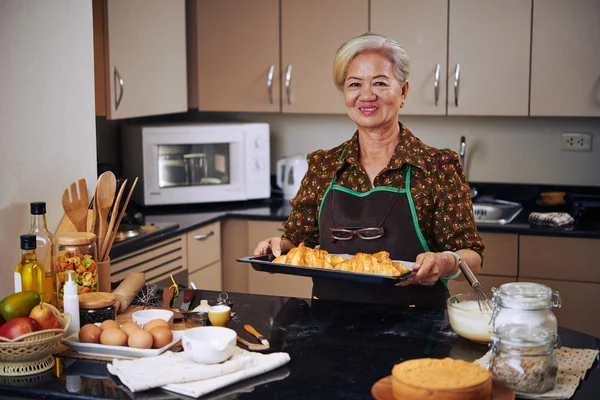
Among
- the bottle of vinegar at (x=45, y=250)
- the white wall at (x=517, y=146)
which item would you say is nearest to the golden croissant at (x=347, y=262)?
the bottle of vinegar at (x=45, y=250)

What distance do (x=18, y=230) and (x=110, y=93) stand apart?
1438mm

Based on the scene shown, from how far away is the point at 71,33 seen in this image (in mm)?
2387

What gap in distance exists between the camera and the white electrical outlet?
4.12 metres

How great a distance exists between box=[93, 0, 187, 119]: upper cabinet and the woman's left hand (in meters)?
1.83

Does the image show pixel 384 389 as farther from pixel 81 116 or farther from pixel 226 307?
pixel 81 116

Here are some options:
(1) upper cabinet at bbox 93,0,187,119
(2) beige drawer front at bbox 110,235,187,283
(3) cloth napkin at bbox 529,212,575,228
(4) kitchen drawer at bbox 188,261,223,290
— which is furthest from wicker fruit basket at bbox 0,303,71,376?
(3) cloth napkin at bbox 529,212,575,228

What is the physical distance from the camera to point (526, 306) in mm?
1676

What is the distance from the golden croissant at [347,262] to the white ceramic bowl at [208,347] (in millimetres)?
519

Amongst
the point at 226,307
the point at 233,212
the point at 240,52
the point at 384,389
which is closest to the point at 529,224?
the point at 233,212

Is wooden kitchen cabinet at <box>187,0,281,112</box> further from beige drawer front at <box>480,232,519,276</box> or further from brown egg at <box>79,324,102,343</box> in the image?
brown egg at <box>79,324,102,343</box>

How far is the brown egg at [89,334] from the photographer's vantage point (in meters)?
1.84

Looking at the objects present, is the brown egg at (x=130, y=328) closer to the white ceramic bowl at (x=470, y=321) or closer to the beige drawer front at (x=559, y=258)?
the white ceramic bowl at (x=470, y=321)

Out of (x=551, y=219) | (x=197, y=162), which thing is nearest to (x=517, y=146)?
(x=551, y=219)

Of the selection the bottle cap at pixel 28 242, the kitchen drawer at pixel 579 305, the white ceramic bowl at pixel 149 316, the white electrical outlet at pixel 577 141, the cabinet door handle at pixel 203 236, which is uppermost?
the white electrical outlet at pixel 577 141
